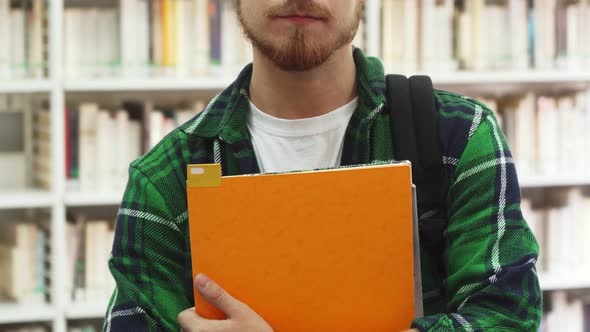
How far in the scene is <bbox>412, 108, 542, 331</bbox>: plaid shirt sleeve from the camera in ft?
3.01

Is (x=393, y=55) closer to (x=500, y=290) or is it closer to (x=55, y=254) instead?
(x=55, y=254)

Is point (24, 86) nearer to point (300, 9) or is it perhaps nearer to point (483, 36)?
point (483, 36)

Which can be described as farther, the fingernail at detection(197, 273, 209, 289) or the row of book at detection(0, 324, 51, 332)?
the row of book at detection(0, 324, 51, 332)

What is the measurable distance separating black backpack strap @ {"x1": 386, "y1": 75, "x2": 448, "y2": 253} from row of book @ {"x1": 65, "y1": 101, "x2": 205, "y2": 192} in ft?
5.10

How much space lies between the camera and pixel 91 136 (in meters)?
2.46

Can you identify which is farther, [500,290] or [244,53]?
[244,53]

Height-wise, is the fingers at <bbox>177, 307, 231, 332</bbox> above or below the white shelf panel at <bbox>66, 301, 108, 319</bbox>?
above

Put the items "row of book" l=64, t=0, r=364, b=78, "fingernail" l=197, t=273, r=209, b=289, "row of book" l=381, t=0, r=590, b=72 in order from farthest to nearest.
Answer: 1. "row of book" l=381, t=0, r=590, b=72
2. "row of book" l=64, t=0, r=364, b=78
3. "fingernail" l=197, t=273, r=209, b=289

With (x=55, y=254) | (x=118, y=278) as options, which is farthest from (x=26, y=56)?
(x=118, y=278)

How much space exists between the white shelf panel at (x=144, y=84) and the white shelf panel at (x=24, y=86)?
6 cm

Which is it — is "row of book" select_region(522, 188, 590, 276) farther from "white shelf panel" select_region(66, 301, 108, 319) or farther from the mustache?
the mustache

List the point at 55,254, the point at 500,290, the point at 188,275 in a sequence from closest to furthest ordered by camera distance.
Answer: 1. the point at 500,290
2. the point at 188,275
3. the point at 55,254

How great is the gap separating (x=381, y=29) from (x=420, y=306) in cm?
176

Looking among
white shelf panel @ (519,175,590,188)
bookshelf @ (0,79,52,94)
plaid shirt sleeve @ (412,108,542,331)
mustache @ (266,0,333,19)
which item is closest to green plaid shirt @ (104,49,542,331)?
plaid shirt sleeve @ (412,108,542,331)
